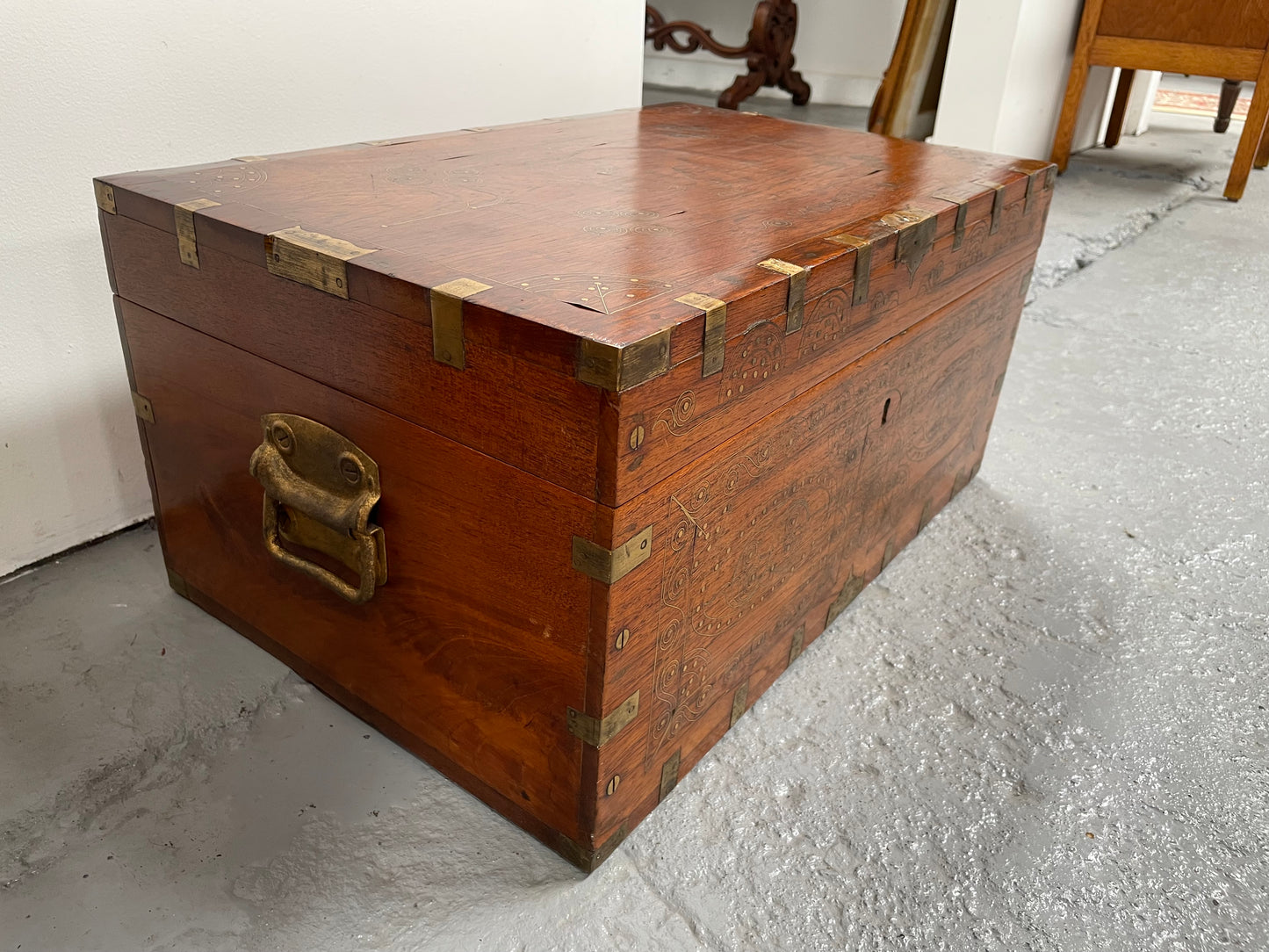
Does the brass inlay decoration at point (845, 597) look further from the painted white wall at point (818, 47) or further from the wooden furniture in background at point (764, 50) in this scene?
the painted white wall at point (818, 47)

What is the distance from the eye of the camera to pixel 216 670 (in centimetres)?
116

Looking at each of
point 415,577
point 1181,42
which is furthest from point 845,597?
point 1181,42

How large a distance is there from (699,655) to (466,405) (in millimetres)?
361

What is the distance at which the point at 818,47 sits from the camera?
4.85m

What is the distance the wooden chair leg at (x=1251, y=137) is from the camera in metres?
3.39

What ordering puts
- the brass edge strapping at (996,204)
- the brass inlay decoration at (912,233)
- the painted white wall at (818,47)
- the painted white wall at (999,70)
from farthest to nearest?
the painted white wall at (818,47), the painted white wall at (999,70), the brass edge strapping at (996,204), the brass inlay decoration at (912,233)

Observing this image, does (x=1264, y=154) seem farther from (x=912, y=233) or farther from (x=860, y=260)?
(x=860, y=260)

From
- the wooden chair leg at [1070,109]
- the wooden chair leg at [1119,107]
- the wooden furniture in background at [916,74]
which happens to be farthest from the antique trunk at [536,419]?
the wooden chair leg at [1119,107]

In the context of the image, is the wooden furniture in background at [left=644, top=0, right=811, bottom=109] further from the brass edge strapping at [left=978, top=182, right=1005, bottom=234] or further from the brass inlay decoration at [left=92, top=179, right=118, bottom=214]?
the brass inlay decoration at [left=92, top=179, right=118, bottom=214]

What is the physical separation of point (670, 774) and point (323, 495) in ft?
1.52

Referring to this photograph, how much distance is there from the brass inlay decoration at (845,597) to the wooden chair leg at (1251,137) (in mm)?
3061

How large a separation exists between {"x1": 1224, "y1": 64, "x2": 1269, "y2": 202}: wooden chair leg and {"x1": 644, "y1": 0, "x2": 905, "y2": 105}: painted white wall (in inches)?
62.3

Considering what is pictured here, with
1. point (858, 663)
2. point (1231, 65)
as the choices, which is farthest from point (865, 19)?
point (858, 663)

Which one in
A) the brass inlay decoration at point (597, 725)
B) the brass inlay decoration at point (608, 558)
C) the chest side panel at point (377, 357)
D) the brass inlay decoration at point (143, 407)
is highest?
the chest side panel at point (377, 357)
